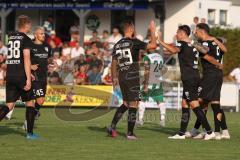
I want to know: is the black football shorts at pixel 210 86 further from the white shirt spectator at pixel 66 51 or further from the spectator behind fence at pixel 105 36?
the spectator behind fence at pixel 105 36

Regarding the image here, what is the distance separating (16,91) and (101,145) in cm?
209

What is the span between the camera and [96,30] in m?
34.5

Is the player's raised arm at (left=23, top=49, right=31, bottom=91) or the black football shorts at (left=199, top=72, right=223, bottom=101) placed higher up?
the player's raised arm at (left=23, top=49, right=31, bottom=91)

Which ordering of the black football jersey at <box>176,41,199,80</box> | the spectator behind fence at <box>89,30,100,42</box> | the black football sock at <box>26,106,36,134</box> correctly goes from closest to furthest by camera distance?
the black football sock at <box>26,106,36,134</box> → the black football jersey at <box>176,41,199,80</box> → the spectator behind fence at <box>89,30,100,42</box>

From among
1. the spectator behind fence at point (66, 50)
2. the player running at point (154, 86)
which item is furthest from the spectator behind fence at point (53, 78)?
the player running at point (154, 86)

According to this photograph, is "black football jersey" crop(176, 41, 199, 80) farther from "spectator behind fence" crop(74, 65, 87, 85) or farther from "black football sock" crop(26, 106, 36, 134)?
"spectator behind fence" crop(74, 65, 87, 85)

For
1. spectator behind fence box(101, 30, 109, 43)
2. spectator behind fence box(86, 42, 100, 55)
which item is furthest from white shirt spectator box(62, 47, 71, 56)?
spectator behind fence box(101, 30, 109, 43)

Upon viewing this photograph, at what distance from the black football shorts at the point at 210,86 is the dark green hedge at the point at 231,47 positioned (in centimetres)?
1732

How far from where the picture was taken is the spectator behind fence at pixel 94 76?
26.6 metres

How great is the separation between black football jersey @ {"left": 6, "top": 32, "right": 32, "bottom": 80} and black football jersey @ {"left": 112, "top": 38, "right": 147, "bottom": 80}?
185 cm

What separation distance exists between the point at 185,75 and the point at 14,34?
11.2 feet

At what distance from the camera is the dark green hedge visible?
32322 mm

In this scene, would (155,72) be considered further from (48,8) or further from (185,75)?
(48,8)

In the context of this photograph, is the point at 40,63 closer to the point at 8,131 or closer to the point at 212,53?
the point at 8,131
